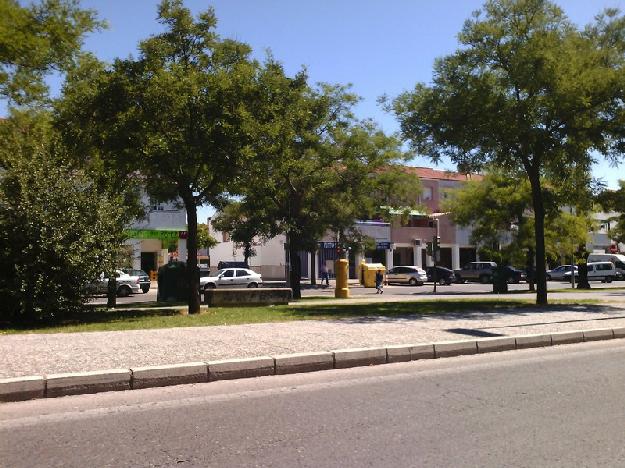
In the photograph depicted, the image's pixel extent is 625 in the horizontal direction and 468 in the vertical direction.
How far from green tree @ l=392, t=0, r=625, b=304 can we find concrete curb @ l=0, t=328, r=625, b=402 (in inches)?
301

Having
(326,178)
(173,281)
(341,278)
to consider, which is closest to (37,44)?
(173,281)

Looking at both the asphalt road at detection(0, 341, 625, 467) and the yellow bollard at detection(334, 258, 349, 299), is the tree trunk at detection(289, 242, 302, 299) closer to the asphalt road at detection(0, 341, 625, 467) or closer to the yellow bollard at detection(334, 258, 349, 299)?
the yellow bollard at detection(334, 258, 349, 299)

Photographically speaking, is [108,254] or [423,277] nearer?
[108,254]

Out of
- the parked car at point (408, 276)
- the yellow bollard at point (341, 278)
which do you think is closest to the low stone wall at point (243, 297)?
the yellow bollard at point (341, 278)

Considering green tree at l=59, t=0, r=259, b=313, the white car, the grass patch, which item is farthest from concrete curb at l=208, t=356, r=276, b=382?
the white car

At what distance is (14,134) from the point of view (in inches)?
715

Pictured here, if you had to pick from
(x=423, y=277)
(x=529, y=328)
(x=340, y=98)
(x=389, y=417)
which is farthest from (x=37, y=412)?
(x=423, y=277)

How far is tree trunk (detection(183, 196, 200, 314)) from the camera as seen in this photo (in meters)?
15.4

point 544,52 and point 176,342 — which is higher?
point 544,52

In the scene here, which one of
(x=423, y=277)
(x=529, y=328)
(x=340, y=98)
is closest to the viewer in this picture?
(x=529, y=328)

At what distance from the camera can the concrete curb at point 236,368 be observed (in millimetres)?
6507

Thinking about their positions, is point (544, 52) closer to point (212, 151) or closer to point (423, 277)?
point (212, 151)

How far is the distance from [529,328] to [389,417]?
687 cm

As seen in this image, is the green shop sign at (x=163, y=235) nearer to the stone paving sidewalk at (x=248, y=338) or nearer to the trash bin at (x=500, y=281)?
the trash bin at (x=500, y=281)
